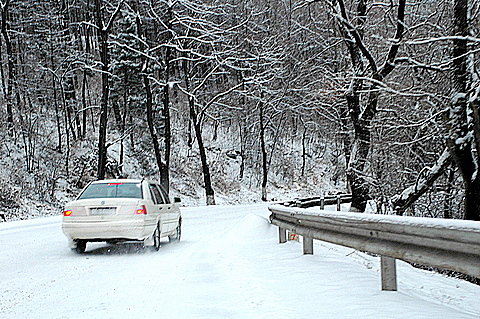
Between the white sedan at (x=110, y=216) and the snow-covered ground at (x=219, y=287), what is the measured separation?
1.38ft

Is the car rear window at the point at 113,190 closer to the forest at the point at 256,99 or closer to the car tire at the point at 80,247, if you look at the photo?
the car tire at the point at 80,247

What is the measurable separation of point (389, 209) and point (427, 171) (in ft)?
5.73

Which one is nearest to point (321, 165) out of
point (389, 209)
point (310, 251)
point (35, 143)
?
point (35, 143)

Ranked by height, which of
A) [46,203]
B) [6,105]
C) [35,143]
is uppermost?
[6,105]

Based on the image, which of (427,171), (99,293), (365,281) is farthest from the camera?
(427,171)

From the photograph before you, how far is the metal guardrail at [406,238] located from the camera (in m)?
4.09

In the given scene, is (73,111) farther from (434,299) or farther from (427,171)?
(434,299)

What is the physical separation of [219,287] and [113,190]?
539cm

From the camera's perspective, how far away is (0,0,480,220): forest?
11.5 metres

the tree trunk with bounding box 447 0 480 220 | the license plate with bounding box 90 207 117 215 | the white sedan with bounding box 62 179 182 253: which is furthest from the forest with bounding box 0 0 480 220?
the license plate with bounding box 90 207 117 215

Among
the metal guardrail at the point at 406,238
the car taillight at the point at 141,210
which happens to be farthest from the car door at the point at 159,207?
the metal guardrail at the point at 406,238

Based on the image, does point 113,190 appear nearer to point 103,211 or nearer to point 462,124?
point 103,211

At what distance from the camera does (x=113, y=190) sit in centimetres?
1124

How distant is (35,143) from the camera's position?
3619cm
